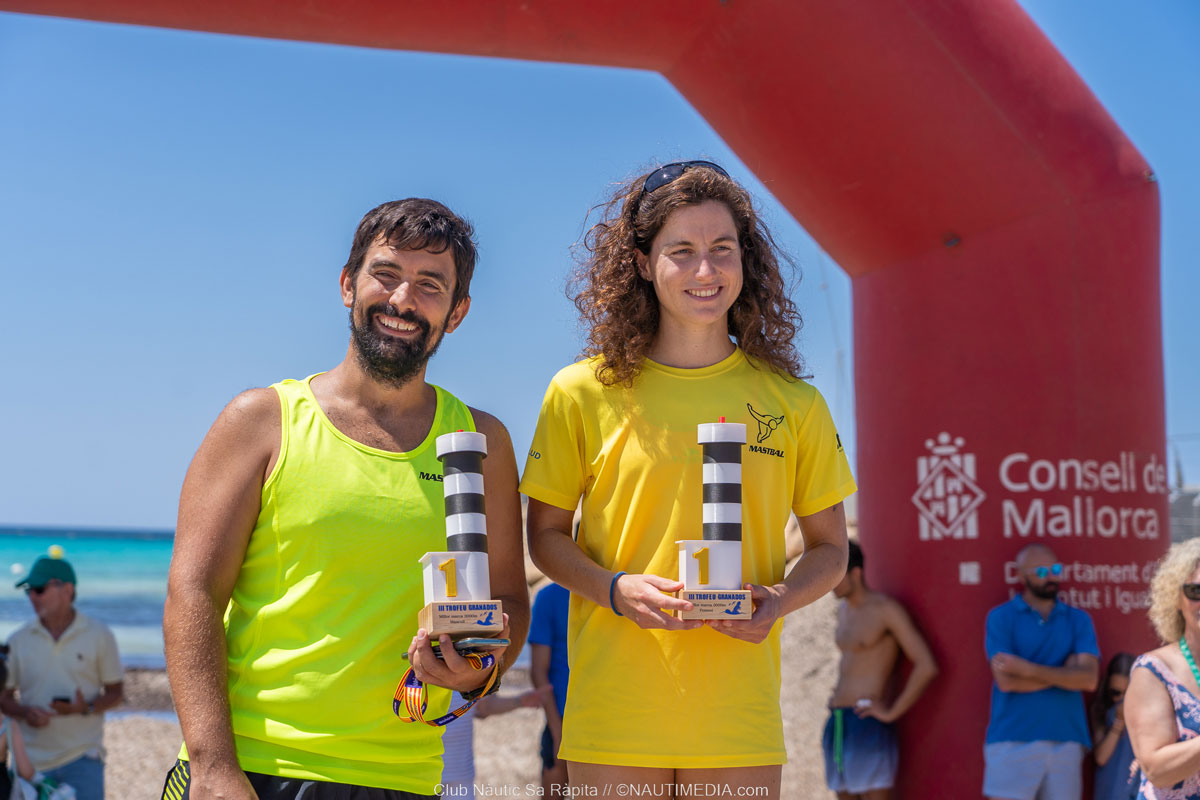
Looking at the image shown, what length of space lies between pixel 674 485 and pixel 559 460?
308 mm

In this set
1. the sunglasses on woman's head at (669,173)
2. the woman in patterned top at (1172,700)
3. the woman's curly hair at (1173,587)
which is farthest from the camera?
the woman's curly hair at (1173,587)

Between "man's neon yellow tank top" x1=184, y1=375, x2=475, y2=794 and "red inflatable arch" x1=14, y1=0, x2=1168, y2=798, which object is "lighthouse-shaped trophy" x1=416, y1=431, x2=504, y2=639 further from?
"red inflatable arch" x1=14, y1=0, x2=1168, y2=798

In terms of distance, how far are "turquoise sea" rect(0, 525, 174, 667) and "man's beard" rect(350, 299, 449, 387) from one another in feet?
63.0

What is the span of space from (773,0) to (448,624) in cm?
371

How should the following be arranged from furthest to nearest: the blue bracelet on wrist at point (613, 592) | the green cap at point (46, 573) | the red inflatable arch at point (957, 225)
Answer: the green cap at point (46, 573)
the red inflatable arch at point (957, 225)
the blue bracelet on wrist at point (613, 592)

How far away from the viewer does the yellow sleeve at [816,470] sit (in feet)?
9.25

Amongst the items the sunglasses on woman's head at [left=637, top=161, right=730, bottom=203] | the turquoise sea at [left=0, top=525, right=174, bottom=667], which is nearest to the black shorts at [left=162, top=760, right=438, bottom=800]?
the sunglasses on woman's head at [left=637, top=161, right=730, bottom=203]

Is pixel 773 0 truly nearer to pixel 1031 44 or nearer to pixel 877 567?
pixel 1031 44

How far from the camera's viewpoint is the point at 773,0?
492 cm

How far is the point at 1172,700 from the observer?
367cm

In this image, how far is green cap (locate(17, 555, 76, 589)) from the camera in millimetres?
6609

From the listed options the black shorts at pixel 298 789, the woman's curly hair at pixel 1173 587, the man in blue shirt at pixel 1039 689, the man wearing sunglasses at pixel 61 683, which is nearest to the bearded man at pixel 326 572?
the black shorts at pixel 298 789

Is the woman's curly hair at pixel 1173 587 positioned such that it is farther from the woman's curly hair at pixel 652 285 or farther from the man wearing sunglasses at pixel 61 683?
the man wearing sunglasses at pixel 61 683

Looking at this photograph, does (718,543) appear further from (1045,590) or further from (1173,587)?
(1045,590)
